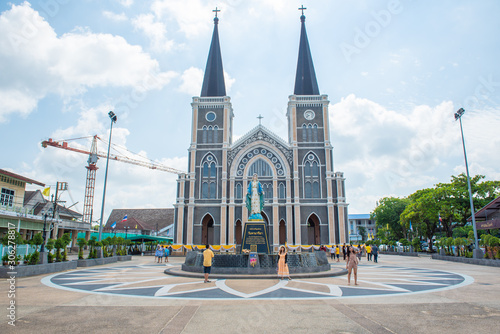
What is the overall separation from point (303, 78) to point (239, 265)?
36849 millimetres

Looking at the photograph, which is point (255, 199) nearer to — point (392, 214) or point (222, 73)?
point (222, 73)

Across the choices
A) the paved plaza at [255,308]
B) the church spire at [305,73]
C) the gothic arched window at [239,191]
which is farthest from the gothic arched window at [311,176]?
the paved plaza at [255,308]

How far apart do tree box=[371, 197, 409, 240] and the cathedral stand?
2417 centimetres

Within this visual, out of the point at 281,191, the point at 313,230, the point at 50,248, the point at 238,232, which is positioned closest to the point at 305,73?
the point at 281,191

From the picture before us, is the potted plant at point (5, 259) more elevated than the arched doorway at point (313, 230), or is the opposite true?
the arched doorway at point (313, 230)

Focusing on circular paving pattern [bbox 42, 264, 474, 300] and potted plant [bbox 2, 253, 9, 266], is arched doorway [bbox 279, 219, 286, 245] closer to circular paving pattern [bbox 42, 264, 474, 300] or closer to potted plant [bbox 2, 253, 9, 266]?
circular paving pattern [bbox 42, 264, 474, 300]

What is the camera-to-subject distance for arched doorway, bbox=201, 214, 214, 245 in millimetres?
42125

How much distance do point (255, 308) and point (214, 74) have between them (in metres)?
42.8

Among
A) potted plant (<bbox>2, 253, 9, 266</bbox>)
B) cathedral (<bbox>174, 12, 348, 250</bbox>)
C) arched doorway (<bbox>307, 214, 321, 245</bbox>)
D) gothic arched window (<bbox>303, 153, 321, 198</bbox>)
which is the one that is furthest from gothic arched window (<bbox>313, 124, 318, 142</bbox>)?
potted plant (<bbox>2, 253, 9, 266</bbox>)

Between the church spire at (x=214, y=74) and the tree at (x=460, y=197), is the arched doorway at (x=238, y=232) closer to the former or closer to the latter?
the church spire at (x=214, y=74)

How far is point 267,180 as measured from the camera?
41688mm

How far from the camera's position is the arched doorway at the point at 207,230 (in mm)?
42125

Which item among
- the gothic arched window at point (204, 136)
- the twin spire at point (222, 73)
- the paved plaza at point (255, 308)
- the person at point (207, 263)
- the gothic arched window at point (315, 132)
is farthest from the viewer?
the twin spire at point (222, 73)

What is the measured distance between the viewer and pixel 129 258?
28.0 meters
